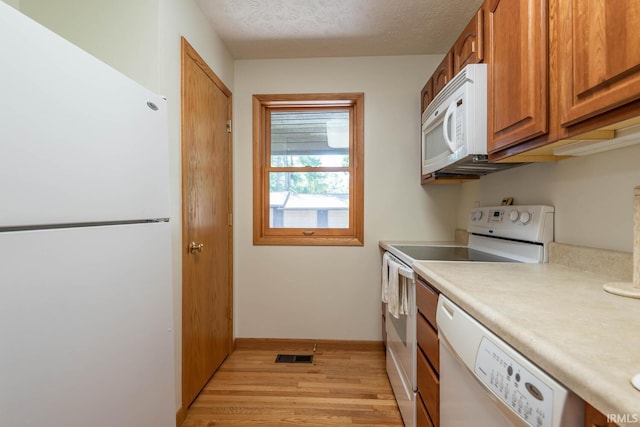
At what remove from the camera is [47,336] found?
65 cm

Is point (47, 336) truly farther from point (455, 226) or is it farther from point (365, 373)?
point (455, 226)

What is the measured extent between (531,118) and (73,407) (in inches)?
62.7

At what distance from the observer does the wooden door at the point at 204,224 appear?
165 cm

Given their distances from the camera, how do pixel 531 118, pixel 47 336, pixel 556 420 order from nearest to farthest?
pixel 556 420 < pixel 47 336 < pixel 531 118

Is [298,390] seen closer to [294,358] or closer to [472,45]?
[294,358]

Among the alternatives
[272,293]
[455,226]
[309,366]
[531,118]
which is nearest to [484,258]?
[531,118]

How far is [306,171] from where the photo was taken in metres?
2.59

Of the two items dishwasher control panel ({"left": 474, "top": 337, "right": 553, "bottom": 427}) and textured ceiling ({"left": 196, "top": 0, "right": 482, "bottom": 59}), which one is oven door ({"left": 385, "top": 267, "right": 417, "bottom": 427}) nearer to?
dishwasher control panel ({"left": 474, "top": 337, "right": 553, "bottom": 427})

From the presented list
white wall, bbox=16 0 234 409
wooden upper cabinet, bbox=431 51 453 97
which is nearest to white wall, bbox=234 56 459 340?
wooden upper cabinet, bbox=431 51 453 97

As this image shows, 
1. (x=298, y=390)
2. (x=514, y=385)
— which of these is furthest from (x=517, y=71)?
(x=298, y=390)

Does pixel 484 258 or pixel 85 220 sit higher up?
pixel 85 220

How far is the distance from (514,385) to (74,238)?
1.00m

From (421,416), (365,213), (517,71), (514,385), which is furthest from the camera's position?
(365,213)

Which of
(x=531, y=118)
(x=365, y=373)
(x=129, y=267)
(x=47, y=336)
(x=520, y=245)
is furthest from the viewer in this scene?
(x=365, y=373)
